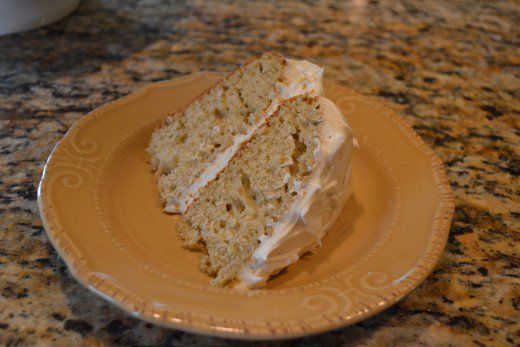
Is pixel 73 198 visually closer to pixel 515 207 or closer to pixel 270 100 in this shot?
pixel 270 100

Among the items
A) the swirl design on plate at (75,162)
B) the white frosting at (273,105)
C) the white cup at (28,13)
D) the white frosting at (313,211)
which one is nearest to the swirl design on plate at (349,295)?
the white frosting at (313,211)

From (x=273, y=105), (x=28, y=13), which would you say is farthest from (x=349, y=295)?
(x=28, y=13)

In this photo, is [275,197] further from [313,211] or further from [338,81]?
[338,81]

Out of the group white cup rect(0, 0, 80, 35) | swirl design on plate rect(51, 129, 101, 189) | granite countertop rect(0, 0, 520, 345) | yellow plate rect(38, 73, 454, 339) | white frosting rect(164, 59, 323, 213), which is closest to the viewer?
yellow plate rect(38, 73, 454, 339)

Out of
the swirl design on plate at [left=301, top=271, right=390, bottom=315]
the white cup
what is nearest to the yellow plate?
the swirl design on plate at [left=301, top=271, right=390, bottom=315]

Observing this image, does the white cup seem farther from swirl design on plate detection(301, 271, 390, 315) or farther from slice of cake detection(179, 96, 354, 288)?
swirl design on plate detection(301, 271, 390, 315)

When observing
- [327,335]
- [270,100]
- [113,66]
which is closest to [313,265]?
[327,335]
